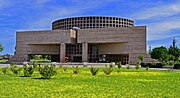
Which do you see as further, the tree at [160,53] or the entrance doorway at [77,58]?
the entrance doorway at [77,58]

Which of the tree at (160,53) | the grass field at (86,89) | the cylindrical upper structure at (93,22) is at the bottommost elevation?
the grass field at (86,89)

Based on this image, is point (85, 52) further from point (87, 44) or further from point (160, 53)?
→ point (160, 53)

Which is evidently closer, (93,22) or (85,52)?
(85,52)

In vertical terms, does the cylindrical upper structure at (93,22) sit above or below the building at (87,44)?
above

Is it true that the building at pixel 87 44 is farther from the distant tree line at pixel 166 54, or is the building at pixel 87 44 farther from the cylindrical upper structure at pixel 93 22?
the cylindrical upper structure at pixel 93 22

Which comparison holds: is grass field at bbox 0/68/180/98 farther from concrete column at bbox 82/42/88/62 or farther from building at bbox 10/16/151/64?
concrete column at bbox 82/42/88/62

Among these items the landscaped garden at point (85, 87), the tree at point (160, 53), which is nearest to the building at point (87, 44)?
the tree at point (160, 53)

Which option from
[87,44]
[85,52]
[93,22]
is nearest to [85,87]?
[87,44]

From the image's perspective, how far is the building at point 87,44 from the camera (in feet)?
259

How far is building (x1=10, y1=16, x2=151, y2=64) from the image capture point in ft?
259

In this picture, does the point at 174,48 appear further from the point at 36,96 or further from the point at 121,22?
the point at 36,96

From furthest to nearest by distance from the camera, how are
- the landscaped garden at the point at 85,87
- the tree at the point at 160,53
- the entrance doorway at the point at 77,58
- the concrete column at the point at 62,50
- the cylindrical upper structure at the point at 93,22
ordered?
the cylindrical upper structure at the point at 93,22
the entrance doorway at the point at 77,58
the concrete column at the point at 62,50
the tree at the point at 160,53
the landscaped garden at the point at 85,87

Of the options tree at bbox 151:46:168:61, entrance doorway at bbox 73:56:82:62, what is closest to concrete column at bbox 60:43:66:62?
entrance doorway at bbox 73:56:82:62

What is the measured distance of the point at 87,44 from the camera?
84.6 metres
